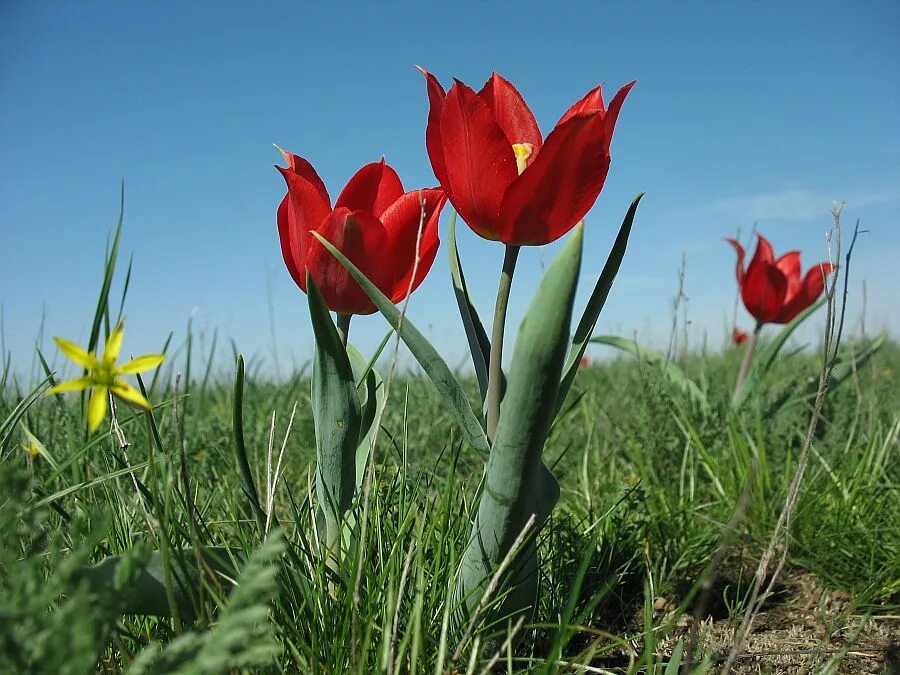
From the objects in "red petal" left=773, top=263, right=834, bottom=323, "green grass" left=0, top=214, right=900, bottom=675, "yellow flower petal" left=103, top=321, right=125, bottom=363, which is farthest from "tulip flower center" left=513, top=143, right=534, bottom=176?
"red petal" left=773, top=263, right=834, bottom=323

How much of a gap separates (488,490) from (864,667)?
87cm

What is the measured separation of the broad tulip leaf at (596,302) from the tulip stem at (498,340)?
0.31 ft

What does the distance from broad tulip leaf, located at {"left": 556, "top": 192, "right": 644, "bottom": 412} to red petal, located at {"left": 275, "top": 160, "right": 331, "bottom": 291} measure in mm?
434

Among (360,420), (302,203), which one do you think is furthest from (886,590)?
(302,203)

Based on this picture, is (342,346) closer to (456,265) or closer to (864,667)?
(456,265)

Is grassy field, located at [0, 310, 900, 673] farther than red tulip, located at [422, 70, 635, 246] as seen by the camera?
No

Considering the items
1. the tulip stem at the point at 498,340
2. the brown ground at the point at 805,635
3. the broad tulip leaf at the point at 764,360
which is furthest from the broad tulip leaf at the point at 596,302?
the broad tulip leaf at the point at 764,360

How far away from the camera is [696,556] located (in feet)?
5.65

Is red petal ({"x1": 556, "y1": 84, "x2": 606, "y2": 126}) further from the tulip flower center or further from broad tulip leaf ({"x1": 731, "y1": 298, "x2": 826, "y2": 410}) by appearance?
broad tulip leaf ({"x1": 731, "y1": 298, "x2": 826, "y2": 410})

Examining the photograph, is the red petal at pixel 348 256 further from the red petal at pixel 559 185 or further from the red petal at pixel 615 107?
the red petal at pixel 615 107

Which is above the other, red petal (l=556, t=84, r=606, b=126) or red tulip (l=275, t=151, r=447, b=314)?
red petal (l=556, t=84, r=606, b=126)

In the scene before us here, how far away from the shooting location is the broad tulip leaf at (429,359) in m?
1.02

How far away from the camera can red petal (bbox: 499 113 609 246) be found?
0.94 metres

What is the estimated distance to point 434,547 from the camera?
1.27m
